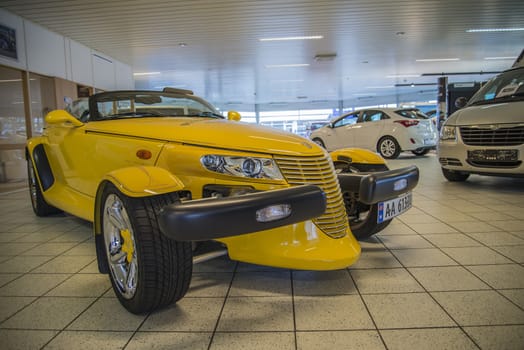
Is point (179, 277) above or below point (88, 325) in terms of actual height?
above

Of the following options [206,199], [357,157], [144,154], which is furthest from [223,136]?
[357,157]

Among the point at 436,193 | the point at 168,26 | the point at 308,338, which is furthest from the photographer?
the point at 168,26

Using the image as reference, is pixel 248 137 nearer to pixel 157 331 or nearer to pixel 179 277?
pixel 179 277

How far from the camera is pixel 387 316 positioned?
1.53 meters

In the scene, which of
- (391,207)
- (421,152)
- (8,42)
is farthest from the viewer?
(421,152)

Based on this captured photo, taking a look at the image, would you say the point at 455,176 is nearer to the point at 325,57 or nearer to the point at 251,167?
the point at 251,167

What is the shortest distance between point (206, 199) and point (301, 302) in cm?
76

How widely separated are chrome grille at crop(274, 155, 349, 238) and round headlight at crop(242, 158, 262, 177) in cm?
10

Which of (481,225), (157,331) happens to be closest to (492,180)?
(481,225)

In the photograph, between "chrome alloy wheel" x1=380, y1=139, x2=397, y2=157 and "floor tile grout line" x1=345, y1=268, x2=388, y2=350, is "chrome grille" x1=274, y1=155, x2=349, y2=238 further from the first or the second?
"chrome alloy wheel" x1=380, y1=139, x2=397, y2=157

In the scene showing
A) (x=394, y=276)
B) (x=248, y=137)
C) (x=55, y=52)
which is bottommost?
(x=394, y=276)

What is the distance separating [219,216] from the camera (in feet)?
4.14

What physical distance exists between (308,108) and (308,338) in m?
26.7

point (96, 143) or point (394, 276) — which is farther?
point (96, 143)
